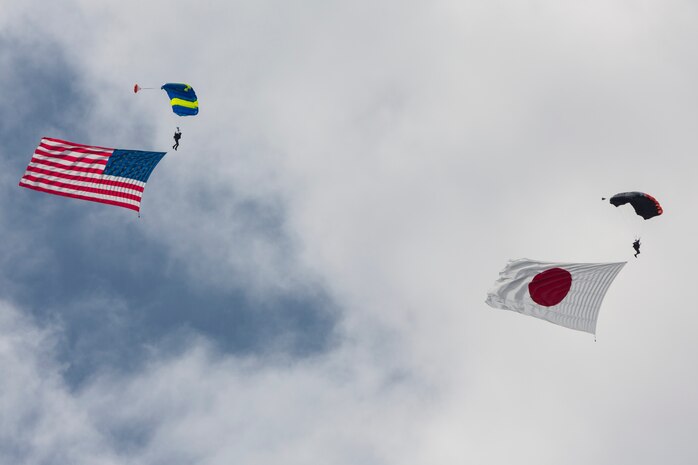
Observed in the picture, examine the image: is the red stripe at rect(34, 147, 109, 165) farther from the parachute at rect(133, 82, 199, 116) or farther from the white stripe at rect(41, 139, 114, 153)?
the parachute at rect(133, 82, 199, 116)

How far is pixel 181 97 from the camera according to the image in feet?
306

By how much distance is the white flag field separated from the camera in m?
83.6

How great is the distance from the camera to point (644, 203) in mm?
87250

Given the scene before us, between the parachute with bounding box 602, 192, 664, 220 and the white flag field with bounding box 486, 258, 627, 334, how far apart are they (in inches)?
232

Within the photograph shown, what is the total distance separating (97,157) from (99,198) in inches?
127

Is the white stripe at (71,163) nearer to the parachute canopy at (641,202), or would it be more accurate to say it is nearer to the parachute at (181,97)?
the parachute at (181,97)

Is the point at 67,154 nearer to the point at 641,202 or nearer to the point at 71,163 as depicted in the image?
the point at 71,163

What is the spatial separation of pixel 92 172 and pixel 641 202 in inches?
1629

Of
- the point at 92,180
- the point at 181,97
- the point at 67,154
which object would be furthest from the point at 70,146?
the point at 181,97

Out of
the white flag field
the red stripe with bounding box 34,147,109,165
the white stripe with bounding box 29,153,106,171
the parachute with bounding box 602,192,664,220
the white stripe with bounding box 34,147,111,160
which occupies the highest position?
the white stripe with bounding box 34,147,111,160

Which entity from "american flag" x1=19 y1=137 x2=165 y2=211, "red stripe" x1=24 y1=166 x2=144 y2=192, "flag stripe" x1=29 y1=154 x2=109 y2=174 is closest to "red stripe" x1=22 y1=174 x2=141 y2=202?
"american flag" x1=19 y1=137 x2=165 y2=211

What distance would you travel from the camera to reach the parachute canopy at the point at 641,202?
8700cm

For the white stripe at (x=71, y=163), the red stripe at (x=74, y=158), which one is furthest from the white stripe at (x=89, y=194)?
the red stripe at (x=74, y=158)

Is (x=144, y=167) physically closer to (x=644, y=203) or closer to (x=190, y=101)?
(x=190, y=101)
